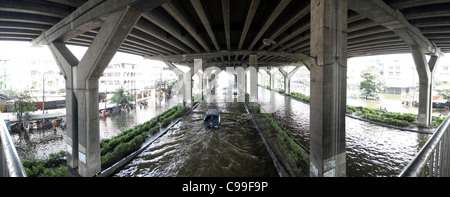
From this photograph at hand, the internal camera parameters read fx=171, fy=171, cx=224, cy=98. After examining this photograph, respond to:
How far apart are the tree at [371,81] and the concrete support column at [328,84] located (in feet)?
104

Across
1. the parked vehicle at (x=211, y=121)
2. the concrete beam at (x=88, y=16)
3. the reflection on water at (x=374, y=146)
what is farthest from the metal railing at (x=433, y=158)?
the parked vehicle at (x=211, y=121)

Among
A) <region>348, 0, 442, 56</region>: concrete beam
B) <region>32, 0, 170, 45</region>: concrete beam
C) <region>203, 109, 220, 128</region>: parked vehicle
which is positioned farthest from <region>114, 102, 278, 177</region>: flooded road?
<region>348, 0, 442, 56</region>: concrete beam

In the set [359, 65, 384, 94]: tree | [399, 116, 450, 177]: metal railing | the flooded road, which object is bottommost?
the flooded road

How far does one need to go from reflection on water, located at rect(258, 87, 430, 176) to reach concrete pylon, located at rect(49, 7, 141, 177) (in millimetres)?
10106

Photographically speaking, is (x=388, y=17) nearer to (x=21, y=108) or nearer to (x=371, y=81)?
(x=21, y=108)

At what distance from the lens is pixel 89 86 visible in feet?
21.6

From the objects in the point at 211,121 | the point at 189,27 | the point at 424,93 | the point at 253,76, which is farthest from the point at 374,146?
the point at 253,76

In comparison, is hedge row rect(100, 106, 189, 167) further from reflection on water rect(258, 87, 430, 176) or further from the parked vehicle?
reflection on water rect(258, 87, 430, 176)

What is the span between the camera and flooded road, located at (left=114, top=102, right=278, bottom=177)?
23.1ft

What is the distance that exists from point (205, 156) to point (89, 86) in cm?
566

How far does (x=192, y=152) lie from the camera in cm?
882
